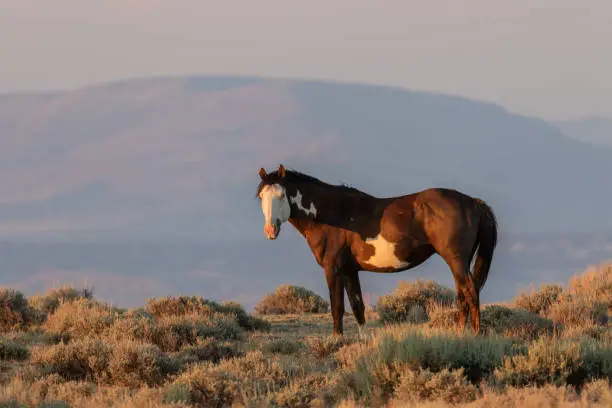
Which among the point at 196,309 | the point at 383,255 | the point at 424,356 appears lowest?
the point at 424,356

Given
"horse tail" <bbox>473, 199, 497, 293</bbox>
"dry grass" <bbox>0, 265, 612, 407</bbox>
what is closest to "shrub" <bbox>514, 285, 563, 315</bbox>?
"dry grass" <bbox>0, 265, 612, 407</bbox>

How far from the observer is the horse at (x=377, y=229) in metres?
13.0

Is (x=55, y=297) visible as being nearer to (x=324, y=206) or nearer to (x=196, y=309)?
(x=196, y=309)

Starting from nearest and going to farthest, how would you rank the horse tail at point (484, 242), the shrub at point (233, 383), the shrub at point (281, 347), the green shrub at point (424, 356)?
the green shrub at point (424, 356) < the shrub at point (233, 383) < the horse tail at point (484, 242) < the shrub at point (281, 347)

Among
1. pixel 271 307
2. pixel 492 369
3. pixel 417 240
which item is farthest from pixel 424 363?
pixel 271 307

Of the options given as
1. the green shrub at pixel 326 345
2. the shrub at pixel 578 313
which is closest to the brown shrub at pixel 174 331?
the green shrub at pixel 326 345

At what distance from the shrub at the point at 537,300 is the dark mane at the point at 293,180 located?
236 inches

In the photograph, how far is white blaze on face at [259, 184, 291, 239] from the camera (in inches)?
534

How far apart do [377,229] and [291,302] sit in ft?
32.5

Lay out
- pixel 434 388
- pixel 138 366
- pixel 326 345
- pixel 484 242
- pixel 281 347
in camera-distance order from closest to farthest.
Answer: pixel 434 388 < pixel 138 366 < pixel 326 345 < pixel 484 242 < pixel 281 347

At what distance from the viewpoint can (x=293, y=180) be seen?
46.8 ft

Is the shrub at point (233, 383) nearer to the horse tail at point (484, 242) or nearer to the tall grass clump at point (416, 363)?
the tall grass clump at point (416, 363)

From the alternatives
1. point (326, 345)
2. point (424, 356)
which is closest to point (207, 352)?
point (326, 345)

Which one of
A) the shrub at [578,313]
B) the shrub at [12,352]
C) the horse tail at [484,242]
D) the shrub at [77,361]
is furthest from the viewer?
the shrub at [578,313]
